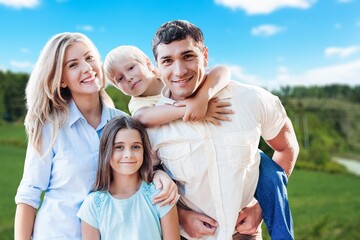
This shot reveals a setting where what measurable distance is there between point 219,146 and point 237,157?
3.7 inches

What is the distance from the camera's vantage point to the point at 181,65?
81.0 inches

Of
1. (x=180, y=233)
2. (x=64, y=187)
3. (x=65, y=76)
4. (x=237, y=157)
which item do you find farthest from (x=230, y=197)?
(x=65, y=76)

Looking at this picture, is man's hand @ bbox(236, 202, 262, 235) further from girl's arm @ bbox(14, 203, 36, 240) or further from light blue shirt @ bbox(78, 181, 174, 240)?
girl's arm @ bbox(14, 203, 36, 240)

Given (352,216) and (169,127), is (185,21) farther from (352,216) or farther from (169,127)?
→ (352,216)

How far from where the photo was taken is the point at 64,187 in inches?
87.7

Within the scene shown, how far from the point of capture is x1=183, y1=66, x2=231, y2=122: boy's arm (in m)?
2.06

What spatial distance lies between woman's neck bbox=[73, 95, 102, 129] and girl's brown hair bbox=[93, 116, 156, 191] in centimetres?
18

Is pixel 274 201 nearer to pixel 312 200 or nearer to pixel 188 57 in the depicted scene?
pixel 188 57

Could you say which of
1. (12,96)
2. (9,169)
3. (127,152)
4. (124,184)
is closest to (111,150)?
(127,152)

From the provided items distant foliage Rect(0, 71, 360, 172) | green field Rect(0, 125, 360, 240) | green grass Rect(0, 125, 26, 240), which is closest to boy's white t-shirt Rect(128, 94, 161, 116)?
green field Rect(0, 125, 360, 240)

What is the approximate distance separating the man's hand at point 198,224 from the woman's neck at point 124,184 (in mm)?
245

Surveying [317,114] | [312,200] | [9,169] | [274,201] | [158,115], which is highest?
[158,115]

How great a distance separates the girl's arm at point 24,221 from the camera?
2.25 meters

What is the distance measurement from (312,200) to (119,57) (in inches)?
594
